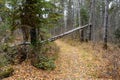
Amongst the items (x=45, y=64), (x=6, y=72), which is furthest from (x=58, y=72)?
(x=6, y=72)

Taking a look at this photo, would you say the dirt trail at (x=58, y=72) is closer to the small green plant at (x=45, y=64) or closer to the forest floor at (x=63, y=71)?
the forest floor at (x=63, y=71)

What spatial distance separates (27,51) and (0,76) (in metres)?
2.52

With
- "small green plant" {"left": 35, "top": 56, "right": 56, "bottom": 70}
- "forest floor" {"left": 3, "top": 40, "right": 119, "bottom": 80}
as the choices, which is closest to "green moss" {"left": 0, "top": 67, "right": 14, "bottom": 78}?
"forest floor" {"left": 3, "top": 40, "right": 119, "bottom": 80}

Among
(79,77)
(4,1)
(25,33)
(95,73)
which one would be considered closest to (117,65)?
(95,73)

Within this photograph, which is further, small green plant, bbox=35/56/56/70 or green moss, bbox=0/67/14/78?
small green plant, bbox=35/56/56/70

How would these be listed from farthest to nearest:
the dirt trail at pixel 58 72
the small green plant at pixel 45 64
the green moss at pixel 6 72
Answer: the small green plant at pixel 45 64 < the dirt trail at pixel 58 72 < the green moss at pixel 6 72

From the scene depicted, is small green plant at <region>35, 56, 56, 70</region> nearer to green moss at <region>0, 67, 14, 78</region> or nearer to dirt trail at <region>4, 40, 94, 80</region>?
dirt trail at <region>4, 40, 94, 80</region>

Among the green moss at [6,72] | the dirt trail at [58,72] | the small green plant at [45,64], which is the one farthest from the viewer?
the small green plant at [45,64]

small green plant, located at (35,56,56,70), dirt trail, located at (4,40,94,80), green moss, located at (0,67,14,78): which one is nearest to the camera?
green moss, located at (0,67,14,78)

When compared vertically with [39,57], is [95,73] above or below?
below

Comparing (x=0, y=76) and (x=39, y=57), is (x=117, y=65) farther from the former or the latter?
(x=0, y=76)

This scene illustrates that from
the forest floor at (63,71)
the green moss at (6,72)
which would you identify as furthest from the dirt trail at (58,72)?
the green moss at (6,72)

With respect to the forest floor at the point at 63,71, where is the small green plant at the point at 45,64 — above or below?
above

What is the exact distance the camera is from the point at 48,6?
10.0 meters
